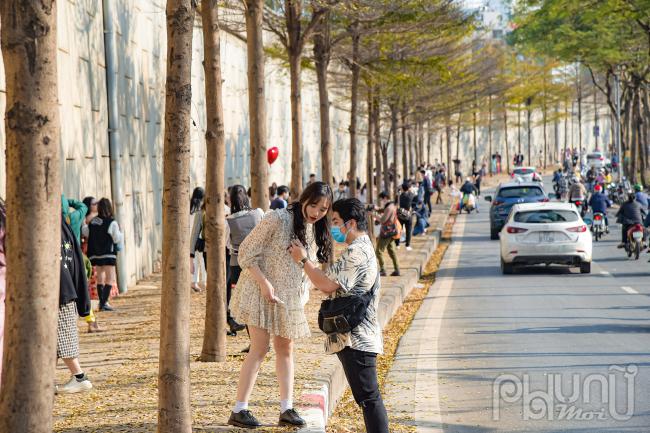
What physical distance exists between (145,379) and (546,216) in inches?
572

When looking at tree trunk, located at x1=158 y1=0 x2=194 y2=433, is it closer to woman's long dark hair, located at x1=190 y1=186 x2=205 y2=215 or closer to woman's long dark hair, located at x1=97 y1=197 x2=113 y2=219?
woman's long dark hair, located at x1=97 y1=197 x2=113 y2=219

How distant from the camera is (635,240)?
24938mm

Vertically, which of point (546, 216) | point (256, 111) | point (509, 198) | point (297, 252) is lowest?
point (546, 216)

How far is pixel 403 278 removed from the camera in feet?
66.0

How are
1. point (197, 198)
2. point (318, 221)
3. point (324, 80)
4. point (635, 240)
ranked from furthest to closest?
point (635, 240) < point (324, 80) < point (197, 198) < point (318, 221)

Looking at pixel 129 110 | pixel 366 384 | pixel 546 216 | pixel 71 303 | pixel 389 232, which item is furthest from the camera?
pixel 546 216

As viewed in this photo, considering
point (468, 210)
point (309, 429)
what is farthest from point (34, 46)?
point (468, 210)

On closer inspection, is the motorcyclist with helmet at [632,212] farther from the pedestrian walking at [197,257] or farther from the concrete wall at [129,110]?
the pedestrian walking at [197,257]

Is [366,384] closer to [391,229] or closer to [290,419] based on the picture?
[290,419]

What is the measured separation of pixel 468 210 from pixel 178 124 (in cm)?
4244

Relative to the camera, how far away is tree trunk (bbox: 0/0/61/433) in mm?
4738

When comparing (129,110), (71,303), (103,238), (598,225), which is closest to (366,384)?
(71,303)

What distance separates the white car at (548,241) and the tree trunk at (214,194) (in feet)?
41.2

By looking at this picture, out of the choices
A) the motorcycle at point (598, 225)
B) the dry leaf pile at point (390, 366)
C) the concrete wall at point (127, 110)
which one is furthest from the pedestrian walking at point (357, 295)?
the motorcycle at point (598, 225)
